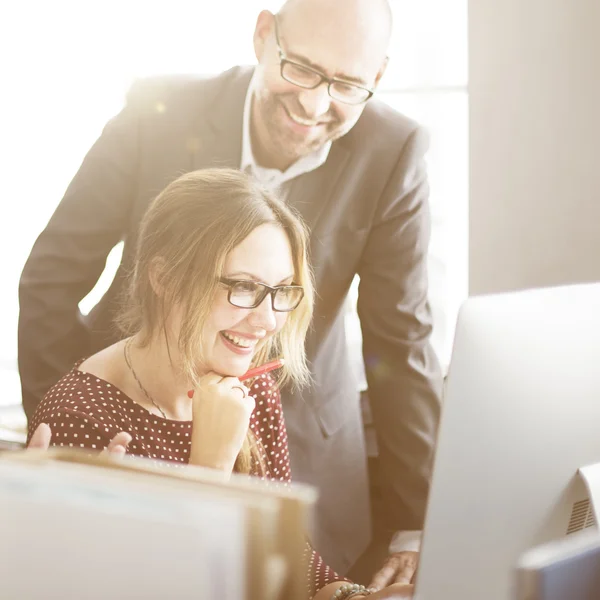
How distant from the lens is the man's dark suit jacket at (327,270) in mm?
1785

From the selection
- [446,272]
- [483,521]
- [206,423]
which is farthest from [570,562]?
→ [446,272]

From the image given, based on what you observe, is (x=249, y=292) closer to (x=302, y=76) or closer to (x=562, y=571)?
(x=302, y=76)

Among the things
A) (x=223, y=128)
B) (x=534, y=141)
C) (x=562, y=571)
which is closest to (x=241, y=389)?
(x=223, y=128)

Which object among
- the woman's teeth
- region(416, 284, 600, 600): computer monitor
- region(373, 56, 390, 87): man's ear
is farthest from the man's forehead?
region(416, 284, 600, 600): computer monitor

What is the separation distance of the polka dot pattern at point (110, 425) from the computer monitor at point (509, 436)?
1.85 feet

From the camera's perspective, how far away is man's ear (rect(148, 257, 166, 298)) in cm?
169

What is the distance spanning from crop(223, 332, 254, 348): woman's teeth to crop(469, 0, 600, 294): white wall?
3.04ft

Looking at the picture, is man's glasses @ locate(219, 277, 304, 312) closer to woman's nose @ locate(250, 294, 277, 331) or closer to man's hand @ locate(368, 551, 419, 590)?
woman's nose @ locate(250, 294, 277, 331)

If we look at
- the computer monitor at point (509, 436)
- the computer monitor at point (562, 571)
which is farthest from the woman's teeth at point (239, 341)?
the computer monitor at point (562, 571)

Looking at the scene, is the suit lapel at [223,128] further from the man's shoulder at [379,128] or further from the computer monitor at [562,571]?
the computer monitor at [562,571]

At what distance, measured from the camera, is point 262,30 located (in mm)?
1801

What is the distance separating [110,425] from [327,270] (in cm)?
63

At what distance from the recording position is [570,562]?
64 centimetres

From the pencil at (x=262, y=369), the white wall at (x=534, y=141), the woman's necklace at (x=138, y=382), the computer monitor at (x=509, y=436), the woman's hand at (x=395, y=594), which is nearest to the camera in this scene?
the computer monitor at (x=509, y=436)
